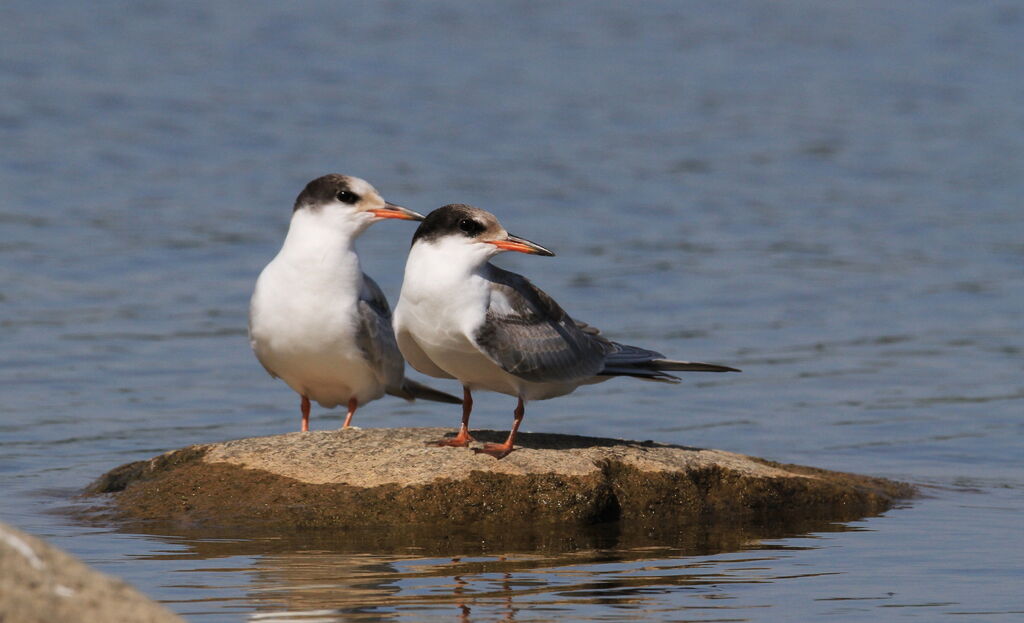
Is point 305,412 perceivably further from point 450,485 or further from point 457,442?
point 450,485

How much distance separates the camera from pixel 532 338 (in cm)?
670

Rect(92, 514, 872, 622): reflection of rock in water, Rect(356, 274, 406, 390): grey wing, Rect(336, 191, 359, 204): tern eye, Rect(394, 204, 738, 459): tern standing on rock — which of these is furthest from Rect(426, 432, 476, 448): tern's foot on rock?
Rect(336, 191, 359, 204): tern eye

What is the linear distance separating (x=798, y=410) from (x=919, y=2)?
2233cm

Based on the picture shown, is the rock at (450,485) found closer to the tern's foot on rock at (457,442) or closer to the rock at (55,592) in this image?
the tern's foot on rock at (457,442)

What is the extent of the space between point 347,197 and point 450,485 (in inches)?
60.3

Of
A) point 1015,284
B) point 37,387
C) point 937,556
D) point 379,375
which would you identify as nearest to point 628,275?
point 1015,284

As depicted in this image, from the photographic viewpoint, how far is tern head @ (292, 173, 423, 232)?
757 centimetres

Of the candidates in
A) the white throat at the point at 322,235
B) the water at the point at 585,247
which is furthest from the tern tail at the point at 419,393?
the water at the point at 585,247

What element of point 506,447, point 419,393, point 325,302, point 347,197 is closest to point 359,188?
point 347,197

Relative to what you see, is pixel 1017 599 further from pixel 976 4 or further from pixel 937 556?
pixel 976 4

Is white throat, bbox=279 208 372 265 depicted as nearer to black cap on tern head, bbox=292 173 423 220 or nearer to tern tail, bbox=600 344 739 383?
black cap on tern head, bbox=292 173 423 220

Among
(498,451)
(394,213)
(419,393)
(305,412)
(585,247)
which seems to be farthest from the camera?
(585,247)

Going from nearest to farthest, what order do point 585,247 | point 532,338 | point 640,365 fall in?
point 532,338, point 640,365, point 585,247

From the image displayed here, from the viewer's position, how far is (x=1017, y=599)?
19.1 ft
